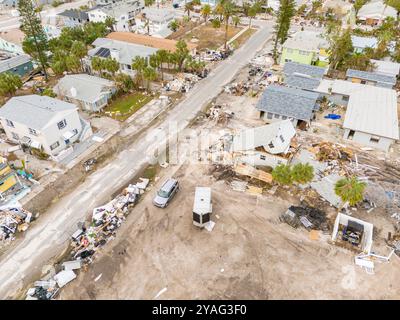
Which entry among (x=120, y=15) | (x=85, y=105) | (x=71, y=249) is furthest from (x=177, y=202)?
(x=120, y=15)

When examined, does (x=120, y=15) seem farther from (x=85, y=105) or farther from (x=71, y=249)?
(x=71, y=249)

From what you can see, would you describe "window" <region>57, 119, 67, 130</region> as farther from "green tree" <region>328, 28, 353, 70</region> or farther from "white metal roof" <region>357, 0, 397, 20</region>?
"white metal roof" <region>357, 0, 397, 20</region>

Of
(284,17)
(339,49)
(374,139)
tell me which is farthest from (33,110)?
(339,49)

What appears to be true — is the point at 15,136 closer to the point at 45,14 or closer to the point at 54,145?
the point at 54,145

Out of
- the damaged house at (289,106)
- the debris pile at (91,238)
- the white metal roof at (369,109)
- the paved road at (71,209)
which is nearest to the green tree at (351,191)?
the white metal roof at (369,109)

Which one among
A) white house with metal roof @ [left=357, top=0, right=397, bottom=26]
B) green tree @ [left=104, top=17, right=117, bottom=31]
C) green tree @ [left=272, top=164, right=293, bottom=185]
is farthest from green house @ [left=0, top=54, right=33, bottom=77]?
white house with metal roof @ [left=357, top=0, right=397, bottom=26]
